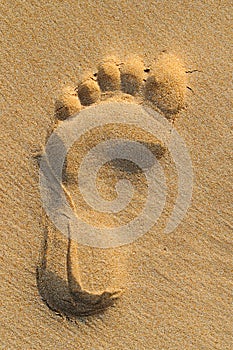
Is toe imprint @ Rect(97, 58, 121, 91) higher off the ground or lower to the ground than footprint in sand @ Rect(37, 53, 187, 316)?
higher

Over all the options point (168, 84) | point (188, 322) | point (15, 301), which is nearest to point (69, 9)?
point (168, 84)

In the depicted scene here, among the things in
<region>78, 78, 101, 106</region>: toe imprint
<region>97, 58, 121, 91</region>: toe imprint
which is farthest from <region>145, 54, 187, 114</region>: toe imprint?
<region>78, 78, 101, 106</region>: toe imprint

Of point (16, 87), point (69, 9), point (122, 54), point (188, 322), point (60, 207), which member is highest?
point (69, 9)

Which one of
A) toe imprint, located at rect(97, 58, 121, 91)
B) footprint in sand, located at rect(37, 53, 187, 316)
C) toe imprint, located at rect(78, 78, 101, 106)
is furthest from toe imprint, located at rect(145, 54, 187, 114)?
toe imprint, located at rect(78, 78, 101, 106)

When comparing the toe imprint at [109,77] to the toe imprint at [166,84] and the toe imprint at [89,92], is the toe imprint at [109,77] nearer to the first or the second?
the toe imprint at [89,92]

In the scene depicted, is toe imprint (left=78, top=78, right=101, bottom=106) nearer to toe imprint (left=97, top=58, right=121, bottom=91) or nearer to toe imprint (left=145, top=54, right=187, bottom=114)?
toe imprint (left=97, top=58, right=121, bottom=91)

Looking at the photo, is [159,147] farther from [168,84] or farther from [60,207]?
[60,207]
